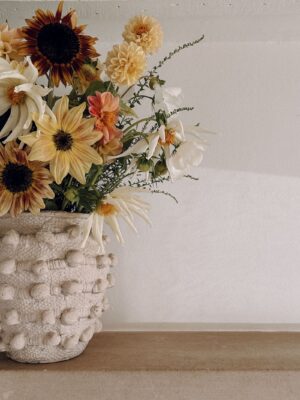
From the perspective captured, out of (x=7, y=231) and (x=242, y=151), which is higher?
(x=242, y=151)

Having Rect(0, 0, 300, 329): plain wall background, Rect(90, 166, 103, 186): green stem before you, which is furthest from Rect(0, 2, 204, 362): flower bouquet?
Rect(0, 0, 300, 329): plain wall background

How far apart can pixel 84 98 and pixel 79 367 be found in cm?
42

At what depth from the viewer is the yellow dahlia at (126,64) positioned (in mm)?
737

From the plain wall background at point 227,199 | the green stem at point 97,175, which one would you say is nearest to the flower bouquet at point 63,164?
the green stem at point 97,175

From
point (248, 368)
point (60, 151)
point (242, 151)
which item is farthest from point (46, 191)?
point (242, 151)

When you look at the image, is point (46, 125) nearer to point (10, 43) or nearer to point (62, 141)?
point (62, 141)

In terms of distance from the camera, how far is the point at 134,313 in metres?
1.08

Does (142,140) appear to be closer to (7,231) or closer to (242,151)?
(7,231)

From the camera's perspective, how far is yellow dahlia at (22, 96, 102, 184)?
723 millimetres

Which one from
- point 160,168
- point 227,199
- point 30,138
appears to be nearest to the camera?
point 30,138

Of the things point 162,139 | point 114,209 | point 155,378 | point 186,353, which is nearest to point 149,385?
point 155,378

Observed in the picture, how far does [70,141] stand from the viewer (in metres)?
0.73

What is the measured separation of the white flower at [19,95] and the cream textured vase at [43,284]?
140 mm

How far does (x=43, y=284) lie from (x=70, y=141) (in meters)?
0.22
